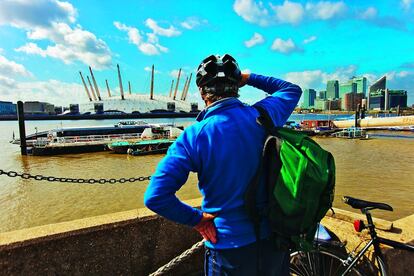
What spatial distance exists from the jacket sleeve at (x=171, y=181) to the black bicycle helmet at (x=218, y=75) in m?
0.31

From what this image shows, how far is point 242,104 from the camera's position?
1796 mm

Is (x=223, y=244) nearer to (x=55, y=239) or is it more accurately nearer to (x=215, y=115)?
(x=215, y=115)

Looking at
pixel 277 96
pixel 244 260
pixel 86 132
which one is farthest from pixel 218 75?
pixel 86 132

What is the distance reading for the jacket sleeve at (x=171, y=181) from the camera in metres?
1.54

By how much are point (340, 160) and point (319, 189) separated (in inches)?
982

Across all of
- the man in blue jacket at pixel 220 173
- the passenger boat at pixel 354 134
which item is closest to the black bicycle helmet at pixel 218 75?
the man in blue jacket at pixel 220 173

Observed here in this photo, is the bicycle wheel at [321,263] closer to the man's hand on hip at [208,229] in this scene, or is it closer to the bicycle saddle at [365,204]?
the bicycle saddle at [365,204]

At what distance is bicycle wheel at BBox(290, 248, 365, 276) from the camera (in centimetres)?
267

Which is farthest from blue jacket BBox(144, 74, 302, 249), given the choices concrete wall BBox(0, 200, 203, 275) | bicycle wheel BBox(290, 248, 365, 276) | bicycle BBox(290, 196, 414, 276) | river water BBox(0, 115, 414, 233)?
river water BBox(0, 115, 414, 233)

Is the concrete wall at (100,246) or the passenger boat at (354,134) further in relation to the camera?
the passenger boat at (354,134)

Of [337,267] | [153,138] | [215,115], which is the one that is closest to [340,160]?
[153,138]

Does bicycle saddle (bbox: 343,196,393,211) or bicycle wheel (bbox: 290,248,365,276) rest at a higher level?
bicycle saddle (bbox: 343,196,393,211)

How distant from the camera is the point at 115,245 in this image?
116 inches

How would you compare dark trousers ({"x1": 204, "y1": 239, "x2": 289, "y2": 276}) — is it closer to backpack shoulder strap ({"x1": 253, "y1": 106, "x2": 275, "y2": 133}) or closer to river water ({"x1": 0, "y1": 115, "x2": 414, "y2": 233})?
backpack shoulder strap ({"x1": 253, "y1": 106, "x2": 275, "y2": 133})
